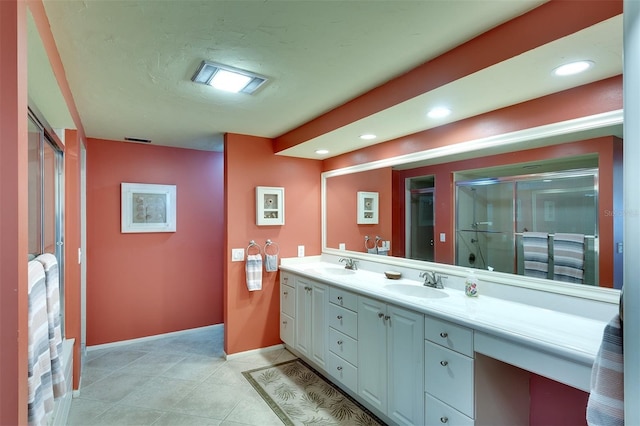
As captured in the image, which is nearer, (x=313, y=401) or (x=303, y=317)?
(x=313, y=401)

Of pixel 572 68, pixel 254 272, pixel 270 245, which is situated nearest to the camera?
pixel 572 68

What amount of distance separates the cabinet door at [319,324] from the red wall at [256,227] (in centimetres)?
75

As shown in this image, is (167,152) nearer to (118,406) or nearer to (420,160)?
(118,406)

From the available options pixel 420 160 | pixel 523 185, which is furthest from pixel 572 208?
pixel 420 160

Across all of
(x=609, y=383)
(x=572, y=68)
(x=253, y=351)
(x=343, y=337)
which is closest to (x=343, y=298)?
(x=343, y=337)

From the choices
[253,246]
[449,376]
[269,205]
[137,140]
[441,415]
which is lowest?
[441,415]

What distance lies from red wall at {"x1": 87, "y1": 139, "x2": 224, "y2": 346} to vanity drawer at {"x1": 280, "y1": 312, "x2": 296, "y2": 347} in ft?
3.87

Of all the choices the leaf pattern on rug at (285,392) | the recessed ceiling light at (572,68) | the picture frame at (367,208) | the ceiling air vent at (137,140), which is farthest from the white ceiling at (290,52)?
the leaf pattern on rug at (285,392)

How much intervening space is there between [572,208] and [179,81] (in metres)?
2.45

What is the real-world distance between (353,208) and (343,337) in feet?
4.67

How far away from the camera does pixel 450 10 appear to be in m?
1.37

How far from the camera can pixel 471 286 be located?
218 cm

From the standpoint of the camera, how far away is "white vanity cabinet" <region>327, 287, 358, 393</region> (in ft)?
8.25

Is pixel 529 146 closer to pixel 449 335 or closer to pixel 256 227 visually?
pixel 449 335
